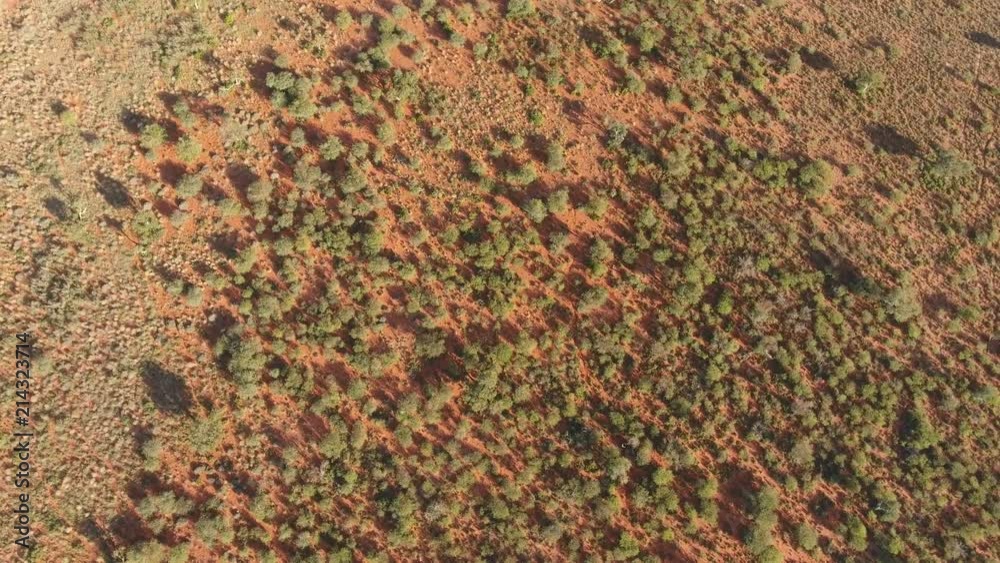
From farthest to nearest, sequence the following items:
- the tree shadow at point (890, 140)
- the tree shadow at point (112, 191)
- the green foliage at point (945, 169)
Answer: the tree shadow at point (890, 140), the green foliage at point (945, 169), the tree shadow at point (112, 191)

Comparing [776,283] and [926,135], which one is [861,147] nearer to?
[926,135]

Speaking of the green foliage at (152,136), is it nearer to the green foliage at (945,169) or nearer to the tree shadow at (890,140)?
the tree shadow at (890,140)

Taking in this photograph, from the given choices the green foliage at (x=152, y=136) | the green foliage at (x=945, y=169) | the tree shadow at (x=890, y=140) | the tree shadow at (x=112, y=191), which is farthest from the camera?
the tree shadow at (x=890, y=140)

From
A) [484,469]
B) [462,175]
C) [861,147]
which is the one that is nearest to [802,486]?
[484,469]

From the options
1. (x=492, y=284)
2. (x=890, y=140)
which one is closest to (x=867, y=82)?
(x=890, y=140)

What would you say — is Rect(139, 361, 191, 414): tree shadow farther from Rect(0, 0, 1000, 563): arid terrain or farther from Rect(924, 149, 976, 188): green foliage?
Rect(924, 149, 976, 188): green foliage

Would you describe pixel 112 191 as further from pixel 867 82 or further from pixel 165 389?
pixel 867 82

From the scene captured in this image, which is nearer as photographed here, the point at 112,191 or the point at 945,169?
the point at 112,191

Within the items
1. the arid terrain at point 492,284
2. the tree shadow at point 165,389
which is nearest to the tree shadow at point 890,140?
the arid terrain at point 492,284
